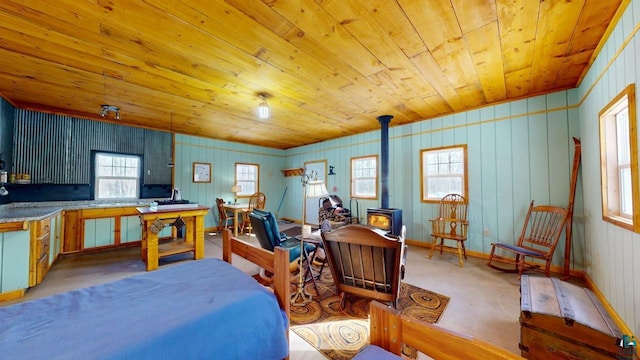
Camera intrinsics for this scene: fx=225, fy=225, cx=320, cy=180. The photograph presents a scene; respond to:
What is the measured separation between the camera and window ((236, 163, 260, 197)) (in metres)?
6.64

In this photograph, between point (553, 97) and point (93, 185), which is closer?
point (553, 97)

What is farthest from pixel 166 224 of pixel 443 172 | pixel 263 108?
pixel 443 172

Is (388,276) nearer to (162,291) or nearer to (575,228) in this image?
(162,291)

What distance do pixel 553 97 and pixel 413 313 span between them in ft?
11.7

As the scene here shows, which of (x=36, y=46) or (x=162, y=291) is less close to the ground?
(x=36, y=46)

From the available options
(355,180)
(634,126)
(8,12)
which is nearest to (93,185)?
(8,12)

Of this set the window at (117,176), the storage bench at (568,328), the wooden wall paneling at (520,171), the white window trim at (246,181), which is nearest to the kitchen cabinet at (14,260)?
the window at (117,176)

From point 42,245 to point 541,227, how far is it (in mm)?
6598

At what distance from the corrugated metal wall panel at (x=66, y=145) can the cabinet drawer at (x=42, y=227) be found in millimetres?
1596

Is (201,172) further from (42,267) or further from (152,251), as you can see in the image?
(42,267)

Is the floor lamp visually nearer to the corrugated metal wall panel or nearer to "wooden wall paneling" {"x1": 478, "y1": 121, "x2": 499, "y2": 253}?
"wooden wall paneling" {"x1": 478, "y1": 121, "x2": 499, "y2": 253}

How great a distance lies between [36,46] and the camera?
2.12 m

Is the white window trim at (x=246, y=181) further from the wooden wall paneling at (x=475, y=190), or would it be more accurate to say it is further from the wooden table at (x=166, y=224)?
the wooden wall paneling at (x=475, y=190)

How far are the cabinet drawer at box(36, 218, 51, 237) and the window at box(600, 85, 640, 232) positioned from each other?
5759 mm
